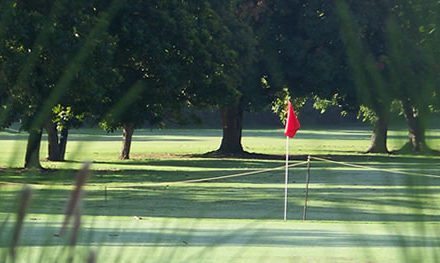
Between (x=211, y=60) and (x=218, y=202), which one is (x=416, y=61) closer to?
(x=218, y=202)

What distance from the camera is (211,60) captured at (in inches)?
1326

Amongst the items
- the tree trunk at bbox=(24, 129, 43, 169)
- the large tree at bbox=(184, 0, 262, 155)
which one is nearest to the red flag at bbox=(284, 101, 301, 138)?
the large tree at bbox=(184, 0, 262, 155)

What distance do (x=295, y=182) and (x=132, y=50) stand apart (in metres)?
5.72

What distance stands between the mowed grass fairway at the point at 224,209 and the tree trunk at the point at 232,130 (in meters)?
1.50

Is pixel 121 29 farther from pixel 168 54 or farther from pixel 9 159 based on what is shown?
pixel 9 159

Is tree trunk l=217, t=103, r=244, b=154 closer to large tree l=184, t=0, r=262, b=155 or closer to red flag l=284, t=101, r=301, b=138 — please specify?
large tree l=184, t=0, r=262, b=155

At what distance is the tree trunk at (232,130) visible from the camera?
4628cm

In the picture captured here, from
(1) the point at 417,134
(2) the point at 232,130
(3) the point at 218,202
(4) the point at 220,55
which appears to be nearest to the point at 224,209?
(3) the point at 218,202

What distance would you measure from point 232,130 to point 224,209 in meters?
26.7

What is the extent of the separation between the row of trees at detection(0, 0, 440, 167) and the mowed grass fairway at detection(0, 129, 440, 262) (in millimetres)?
93

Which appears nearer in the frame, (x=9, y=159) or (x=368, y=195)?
(x=9, y=159)

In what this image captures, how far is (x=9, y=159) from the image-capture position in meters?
2.36

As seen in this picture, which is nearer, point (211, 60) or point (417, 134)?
point (417, 134)

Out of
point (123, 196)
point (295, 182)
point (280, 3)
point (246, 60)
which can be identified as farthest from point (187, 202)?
point (280, 3)
